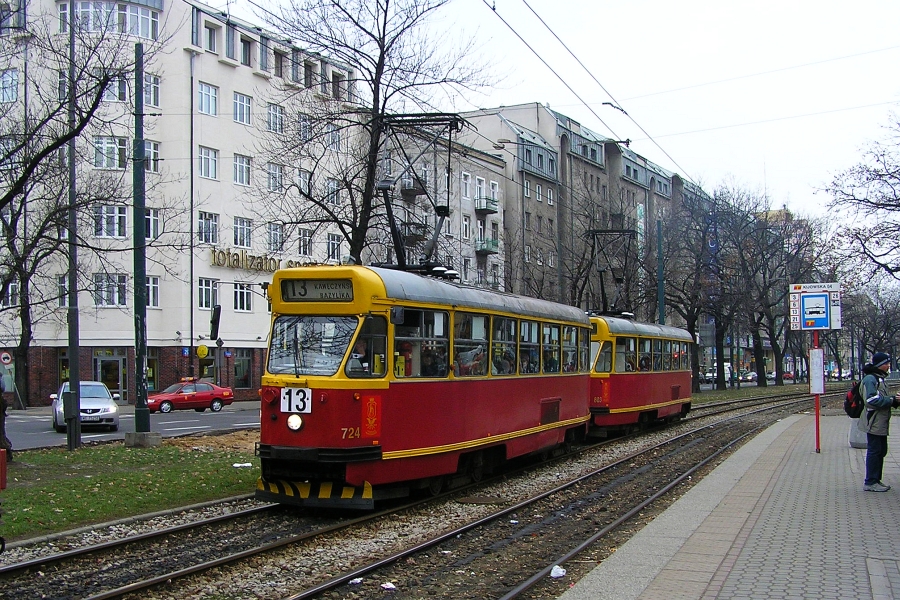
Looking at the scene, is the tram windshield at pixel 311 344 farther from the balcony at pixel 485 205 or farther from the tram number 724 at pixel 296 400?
the balcony at pixel 485 205

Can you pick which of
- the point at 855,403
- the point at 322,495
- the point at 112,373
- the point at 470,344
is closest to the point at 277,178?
the point at 470,344

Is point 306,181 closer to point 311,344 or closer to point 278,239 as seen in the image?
point 278,239

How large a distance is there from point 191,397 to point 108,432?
12.1m

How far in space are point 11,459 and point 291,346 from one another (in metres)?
7.19

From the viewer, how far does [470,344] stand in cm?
1263

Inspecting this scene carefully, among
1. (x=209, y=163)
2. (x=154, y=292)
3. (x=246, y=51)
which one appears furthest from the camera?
(x=246, y=51)

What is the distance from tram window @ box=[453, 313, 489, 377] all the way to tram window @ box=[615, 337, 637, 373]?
8.75 metres

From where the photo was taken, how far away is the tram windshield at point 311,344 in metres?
10.5

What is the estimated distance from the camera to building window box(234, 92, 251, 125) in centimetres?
4700

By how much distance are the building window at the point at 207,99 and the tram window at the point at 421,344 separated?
120 feet

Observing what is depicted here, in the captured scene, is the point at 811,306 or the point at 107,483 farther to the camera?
the point at 811,306

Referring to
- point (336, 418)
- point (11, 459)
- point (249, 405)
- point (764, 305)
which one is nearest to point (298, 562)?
point (336, 418)

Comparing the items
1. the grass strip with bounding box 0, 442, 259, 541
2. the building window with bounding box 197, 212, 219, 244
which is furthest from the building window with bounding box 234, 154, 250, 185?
the grass strip with bounding box 0, 442, 259, 541

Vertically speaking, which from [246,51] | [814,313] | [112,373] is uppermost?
[246,51]
